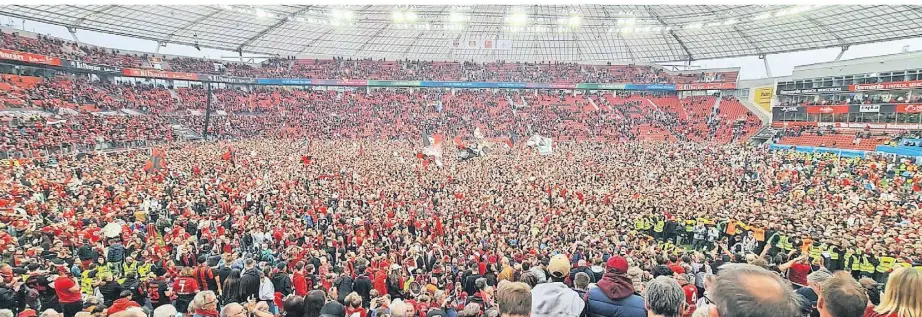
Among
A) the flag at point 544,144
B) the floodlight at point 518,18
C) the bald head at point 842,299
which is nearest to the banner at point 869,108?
the floodlight at point 518,18

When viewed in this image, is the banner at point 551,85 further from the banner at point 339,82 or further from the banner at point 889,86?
the banner at point 889,86

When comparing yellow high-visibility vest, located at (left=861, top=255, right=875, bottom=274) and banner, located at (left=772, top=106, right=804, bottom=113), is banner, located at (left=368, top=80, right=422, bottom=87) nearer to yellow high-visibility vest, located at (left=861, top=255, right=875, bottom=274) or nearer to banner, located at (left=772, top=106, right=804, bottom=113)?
banner, located at (left=772, top=106, right=804, bottom=113)

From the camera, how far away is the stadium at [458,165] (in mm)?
6039

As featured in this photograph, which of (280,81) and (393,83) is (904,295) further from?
(280,81)

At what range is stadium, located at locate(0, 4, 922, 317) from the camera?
6039 mm

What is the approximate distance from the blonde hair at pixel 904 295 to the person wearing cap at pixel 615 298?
131 cm

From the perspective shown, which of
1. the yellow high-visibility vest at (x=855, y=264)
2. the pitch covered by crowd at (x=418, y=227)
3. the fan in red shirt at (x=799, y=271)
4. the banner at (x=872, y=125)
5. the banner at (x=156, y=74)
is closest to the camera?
the fan in red shirt at (x=799, y=271)

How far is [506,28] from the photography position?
49.3m

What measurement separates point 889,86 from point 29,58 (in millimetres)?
58727

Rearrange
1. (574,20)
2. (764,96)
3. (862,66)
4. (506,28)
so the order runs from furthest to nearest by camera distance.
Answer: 1. (506,28)
2. (764,96)
3. (574,20)
4. (862,66)

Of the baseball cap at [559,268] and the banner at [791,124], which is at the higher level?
the baseball cap at [559,268]

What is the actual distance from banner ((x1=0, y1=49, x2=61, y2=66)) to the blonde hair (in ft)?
140

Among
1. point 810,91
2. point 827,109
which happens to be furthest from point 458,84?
point 827,109

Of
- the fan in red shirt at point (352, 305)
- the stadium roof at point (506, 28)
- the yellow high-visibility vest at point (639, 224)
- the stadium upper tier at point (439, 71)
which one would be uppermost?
the stadium roof at point (506, 28)
